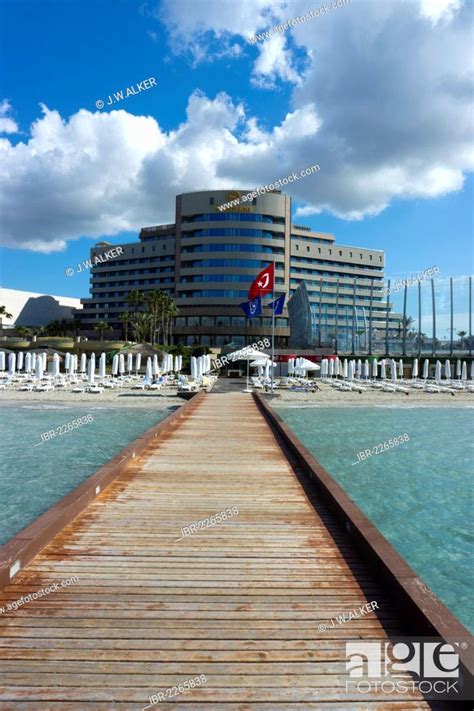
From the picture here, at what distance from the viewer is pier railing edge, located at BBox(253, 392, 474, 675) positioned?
3648 mm

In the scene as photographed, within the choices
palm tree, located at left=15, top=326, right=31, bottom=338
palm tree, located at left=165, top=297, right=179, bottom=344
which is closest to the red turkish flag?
palm tree, located at left=165, top=297, right=179, bottom=344

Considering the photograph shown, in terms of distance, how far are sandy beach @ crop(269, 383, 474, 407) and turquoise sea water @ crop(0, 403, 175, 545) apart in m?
9.19

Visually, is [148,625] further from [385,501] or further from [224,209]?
[224,209]

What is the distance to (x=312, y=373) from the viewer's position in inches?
2064

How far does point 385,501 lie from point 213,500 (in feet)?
18.0

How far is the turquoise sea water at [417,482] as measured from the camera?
7.77m

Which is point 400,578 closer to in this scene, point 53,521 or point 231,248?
point 53,521

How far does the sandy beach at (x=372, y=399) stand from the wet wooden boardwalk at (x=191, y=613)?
2359cm

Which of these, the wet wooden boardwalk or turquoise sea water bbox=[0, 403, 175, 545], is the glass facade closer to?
turquoise sea water bbox=[0, 403, 175, 545]

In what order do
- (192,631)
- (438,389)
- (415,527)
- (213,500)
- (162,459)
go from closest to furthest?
1. (192,631)
2. (213,500)
3. (415,527)
4. (162,459)
5. (438,389)

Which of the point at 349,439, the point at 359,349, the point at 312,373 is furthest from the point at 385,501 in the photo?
the point at 359,349

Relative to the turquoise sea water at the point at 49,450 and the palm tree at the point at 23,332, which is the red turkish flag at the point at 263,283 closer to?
the turquoise sea water at the point at 49,450

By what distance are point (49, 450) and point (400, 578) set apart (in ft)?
47.4

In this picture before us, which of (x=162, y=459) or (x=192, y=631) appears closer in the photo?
(x=192, y=631)
